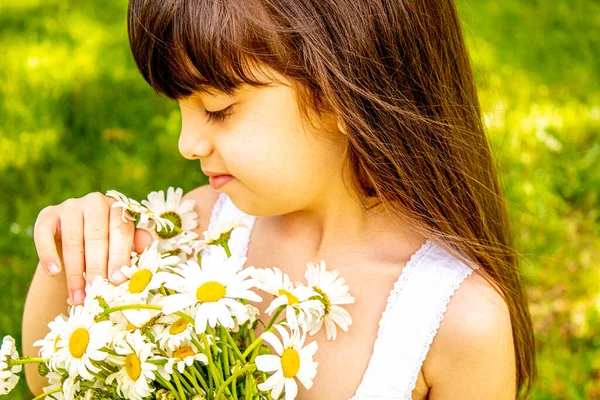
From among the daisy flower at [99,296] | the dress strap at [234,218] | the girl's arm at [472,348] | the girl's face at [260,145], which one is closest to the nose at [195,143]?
the girl's face at [260,145]

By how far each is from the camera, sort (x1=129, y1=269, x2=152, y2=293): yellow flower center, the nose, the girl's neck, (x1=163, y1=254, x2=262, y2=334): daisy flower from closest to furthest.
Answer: (x1=163, y1=254, x2=262, y2=334): daisy flower, (x1=129, y1=269, x2=152, y2=293): yellow flower center, the nose, the girl's neck

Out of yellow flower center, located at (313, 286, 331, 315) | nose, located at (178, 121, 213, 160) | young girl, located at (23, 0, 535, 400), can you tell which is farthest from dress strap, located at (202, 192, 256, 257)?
yellow flower center, located at (313, 286, 331, 315)

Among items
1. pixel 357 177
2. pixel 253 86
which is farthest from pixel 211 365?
pixel 357 177

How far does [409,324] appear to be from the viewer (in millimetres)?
1459

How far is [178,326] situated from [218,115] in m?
0.42

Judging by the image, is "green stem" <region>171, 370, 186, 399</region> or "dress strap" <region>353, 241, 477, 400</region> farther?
"dress strap" <region>353, 241, 477, 400</region>

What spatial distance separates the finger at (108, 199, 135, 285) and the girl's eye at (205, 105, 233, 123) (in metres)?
0.22

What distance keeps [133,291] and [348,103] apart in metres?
0.51

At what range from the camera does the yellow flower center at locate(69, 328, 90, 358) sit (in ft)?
3.37

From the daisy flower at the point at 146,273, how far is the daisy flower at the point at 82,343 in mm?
70

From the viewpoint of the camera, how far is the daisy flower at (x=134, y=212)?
46.8 inches

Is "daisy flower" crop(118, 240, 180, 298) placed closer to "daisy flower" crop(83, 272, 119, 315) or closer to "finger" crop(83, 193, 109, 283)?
"daisy flower" crop(83, 272, 119, 315)

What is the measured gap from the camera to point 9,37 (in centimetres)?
331

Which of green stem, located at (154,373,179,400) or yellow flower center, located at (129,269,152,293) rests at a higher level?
→ yellow flower center, located at (129,269,152,293)
